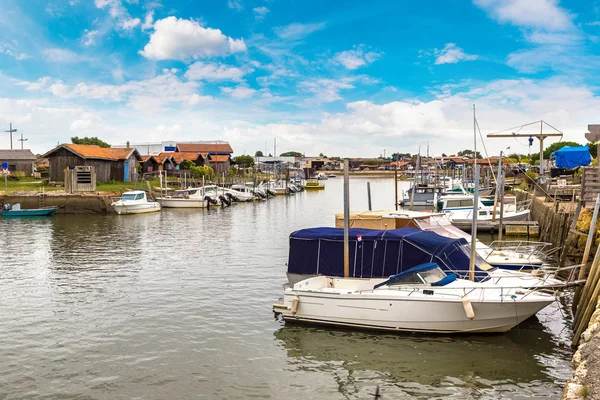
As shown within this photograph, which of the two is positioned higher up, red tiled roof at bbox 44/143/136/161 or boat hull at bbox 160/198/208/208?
red tiled roof at bbox 44/143/136/161

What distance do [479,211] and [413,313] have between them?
95.4 ft

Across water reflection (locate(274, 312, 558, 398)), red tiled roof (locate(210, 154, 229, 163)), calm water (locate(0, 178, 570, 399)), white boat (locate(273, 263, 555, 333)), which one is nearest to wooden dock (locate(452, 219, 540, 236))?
calm water (locate(0, 178, 570, 399))

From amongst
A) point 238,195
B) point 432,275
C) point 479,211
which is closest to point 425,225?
point 432,275

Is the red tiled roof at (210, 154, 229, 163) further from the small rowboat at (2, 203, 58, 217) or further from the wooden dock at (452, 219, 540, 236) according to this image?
the wooden dock at (452, 219, 540, 236)

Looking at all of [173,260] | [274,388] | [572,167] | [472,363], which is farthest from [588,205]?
[572,167]

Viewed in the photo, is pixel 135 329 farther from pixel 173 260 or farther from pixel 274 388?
pixel 173 260

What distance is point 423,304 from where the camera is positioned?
1636cm

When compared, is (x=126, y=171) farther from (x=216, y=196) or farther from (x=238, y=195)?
(x=216, y=196)

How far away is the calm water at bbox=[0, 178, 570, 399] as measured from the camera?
13883 mm

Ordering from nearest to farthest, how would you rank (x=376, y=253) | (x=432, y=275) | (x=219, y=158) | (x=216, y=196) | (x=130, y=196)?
(x=432, y=275), (x=376, y=253), (x=130, y=196), (x=216, y=196), (x=219, y=158)

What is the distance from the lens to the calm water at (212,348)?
13.9 m

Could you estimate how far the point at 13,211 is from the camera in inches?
2111

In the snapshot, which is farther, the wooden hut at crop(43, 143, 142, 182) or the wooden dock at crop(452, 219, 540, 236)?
the wooden hut at crop(43, 143, 142, 182)

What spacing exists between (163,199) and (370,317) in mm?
52019
